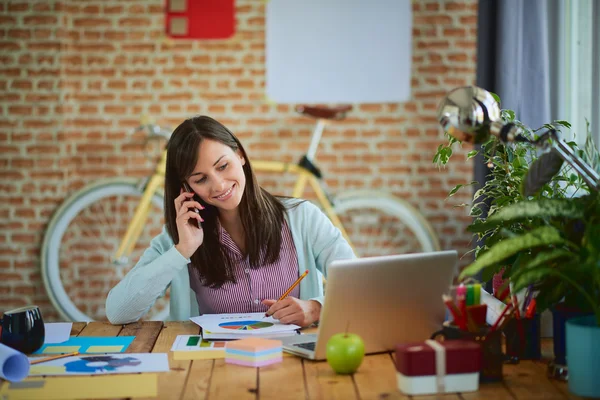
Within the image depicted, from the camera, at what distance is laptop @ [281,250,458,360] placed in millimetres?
1482

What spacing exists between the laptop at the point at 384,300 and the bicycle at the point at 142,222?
244 cm

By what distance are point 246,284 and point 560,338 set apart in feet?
3.17

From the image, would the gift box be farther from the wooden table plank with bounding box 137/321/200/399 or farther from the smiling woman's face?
the smiling woman's face

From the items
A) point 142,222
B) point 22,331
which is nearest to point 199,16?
point 142,222

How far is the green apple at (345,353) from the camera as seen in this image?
1.41 m

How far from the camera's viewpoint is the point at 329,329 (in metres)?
1.50

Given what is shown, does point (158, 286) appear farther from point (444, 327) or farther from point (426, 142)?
point (426, 142)

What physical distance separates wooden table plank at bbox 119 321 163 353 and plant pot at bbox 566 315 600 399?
865 millimetres

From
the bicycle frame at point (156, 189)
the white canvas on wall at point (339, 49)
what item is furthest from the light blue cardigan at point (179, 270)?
the white canvas on wall at point (339, 49)

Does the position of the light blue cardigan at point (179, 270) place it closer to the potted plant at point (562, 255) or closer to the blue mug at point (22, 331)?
the blue mug at point (22, 331)

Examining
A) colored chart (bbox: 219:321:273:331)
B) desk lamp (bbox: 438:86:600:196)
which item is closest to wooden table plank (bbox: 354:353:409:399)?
colored chart (bbox: 219:321:273:331)

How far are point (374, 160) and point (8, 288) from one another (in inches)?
83.5

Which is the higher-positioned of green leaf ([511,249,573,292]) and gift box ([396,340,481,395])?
green leaf ([511,249,573,292])

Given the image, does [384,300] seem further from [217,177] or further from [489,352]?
[217,177]
